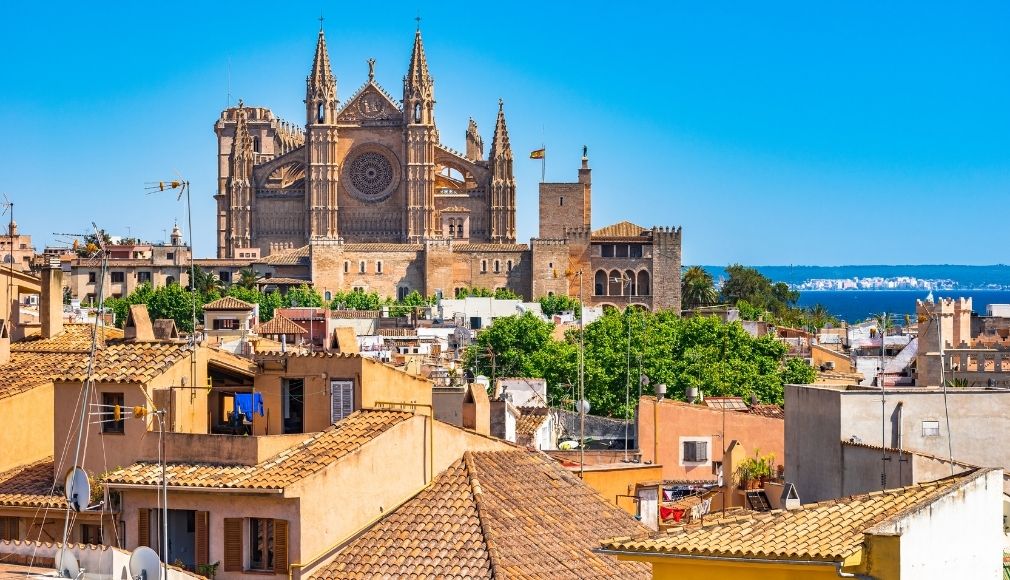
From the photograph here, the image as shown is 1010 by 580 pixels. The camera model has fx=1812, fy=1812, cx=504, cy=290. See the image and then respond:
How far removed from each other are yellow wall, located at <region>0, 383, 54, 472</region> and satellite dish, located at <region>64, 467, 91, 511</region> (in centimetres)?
261

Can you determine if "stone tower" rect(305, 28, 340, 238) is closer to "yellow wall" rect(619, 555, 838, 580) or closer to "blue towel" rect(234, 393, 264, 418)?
"blue towel" rect(234, 393, 264, 418)

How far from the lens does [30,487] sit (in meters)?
14.2

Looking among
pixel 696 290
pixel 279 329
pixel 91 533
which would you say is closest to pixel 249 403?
pixel 91 533

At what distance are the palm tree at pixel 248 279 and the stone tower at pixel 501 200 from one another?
15.8 metres

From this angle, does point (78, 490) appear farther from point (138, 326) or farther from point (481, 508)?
point (138, 326)

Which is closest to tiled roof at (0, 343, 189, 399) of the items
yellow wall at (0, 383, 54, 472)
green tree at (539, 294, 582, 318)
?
yellow wall at (0, 383, 54, 472)

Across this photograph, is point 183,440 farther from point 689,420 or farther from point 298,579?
point 689,420

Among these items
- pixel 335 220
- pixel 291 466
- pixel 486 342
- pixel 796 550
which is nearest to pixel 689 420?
pixel 291 466

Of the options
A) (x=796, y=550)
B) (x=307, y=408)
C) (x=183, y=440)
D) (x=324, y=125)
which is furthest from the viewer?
(x=324, y=125)

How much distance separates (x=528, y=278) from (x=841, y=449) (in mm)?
90447

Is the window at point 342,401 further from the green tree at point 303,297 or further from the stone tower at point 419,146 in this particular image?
the stone tower at point 419,146

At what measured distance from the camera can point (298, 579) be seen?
1231 cm

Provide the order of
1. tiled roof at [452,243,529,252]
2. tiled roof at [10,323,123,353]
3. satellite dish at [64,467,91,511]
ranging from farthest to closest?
tiled roof at [452,243,529,252], tiled roof at [10,323,123,353], satellite dish at [64,467,91,511]

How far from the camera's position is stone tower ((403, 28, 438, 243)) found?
11050cm
